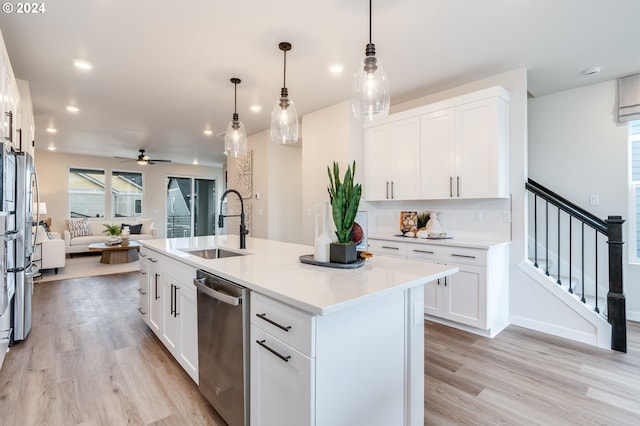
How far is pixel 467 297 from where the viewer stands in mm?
3012

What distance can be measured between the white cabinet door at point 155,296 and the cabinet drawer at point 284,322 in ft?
4.89

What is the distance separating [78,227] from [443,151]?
8513 millimetres

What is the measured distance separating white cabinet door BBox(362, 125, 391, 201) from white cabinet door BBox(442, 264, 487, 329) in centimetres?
130

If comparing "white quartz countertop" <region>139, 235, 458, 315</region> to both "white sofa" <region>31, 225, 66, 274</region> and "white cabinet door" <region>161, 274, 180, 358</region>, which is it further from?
"white sofa" <region>31, 225, 66, 274</region>

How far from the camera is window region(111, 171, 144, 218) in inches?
350

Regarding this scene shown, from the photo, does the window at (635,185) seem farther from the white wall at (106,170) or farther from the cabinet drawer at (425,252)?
the white wall at (106,170)

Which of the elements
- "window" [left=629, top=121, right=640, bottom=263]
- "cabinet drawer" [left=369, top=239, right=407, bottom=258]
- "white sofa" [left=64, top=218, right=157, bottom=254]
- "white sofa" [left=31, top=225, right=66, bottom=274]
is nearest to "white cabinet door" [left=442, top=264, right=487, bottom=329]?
"cabinet drawer" [left=369, top=239, right=407, bottom=258]

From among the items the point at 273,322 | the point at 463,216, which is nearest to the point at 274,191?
the point at 463,216

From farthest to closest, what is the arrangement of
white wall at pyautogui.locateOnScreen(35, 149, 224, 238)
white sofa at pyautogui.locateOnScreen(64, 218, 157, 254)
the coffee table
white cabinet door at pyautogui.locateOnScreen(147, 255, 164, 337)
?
1. white wall at pyautogui.locateOnScreen(35, 149, 224, 238)
2. white sofa at pyautogui.locateOnScreen(64, 218, 157, 254)
3. the coffee table
4. white cabinet door at pyautogui.locateOnScreen(147, 255, 164, 337)

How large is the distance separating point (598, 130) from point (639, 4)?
1.70m

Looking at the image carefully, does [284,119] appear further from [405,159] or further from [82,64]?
[82,64]

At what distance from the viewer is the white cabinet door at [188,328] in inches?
78.0

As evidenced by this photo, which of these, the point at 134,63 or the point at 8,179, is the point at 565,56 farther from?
the point at 8,179

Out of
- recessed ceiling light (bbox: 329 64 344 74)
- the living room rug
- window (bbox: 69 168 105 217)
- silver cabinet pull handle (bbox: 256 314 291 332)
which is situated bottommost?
the living room rug
